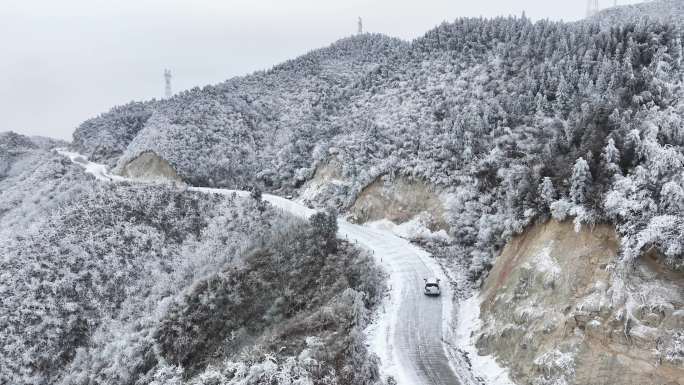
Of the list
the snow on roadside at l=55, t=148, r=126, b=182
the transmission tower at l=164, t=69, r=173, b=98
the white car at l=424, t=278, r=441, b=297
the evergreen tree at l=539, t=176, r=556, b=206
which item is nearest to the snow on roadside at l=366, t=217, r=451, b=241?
the white car at l=424, t=278, r=441, b=297

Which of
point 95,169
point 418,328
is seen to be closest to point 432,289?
point 418,328

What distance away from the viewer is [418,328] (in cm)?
1948

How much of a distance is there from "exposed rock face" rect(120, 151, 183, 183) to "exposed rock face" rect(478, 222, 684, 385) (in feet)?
128

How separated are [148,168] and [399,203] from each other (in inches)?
1177

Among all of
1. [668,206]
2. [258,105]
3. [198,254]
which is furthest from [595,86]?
[258,105]

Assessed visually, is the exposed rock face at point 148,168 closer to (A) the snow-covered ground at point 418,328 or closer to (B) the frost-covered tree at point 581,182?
(A) the snow-covered ground at point 418,328

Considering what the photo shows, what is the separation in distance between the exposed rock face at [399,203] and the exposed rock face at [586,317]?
42.1 feet

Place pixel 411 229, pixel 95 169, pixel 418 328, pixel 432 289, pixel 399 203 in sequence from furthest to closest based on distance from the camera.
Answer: pixel 95 169 → pixel 399 203 → pixel 411 229 → pixel 432 289 → pixel 418 328

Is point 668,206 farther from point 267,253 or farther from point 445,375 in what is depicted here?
point 267,253

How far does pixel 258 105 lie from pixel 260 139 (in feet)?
27.6

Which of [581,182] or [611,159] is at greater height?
[611,159]

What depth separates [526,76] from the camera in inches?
1459

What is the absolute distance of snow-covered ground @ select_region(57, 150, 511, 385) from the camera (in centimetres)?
1617

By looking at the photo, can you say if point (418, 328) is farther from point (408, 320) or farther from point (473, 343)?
point (473, 343)
